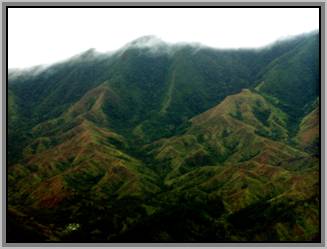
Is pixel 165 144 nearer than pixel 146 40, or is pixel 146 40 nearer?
pixel 146 40

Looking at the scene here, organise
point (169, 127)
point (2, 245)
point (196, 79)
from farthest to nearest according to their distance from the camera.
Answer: point (196, 79), point (169, 127), point (2, 245)

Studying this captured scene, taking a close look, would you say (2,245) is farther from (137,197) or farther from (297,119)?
(297,119)

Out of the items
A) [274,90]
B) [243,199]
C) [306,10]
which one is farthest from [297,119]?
[306,10]

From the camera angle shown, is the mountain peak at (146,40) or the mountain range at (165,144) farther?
the mountain peak at (146,40)

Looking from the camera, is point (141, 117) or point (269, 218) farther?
point (141, 117)

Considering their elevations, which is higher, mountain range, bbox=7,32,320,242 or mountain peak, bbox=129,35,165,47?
mountain peak, bbox=129,35,165,47

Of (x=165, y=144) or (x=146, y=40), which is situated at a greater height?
(x=146, y=40)

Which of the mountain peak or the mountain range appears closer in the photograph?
the mountain range

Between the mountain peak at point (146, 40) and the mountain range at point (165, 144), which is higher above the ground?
the mountain peak at point (146, 40)
